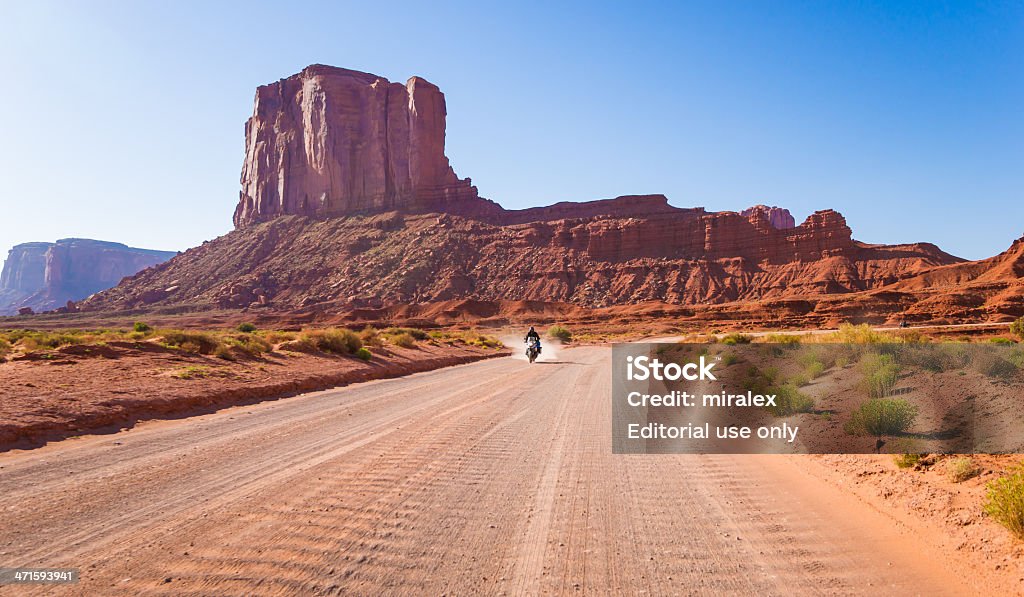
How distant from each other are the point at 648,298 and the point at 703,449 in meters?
80.0

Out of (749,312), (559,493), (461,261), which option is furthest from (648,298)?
(559,493)

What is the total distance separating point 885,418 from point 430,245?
92004mm

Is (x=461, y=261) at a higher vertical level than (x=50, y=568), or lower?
higher

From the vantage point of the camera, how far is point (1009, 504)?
421cm

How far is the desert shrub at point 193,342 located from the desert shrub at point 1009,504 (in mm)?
20054

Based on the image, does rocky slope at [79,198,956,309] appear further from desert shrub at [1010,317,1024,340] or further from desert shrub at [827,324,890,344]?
desert shrub at [827,324,890,344]

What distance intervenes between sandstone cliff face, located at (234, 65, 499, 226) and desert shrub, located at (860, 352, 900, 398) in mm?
105127

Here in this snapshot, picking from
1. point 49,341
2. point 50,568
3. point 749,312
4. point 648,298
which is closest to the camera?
point 50,568

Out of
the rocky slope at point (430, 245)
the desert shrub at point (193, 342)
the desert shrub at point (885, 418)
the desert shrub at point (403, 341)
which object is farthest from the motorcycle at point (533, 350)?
the rocky slope at point (430, 245)

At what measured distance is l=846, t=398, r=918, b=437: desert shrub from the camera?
7559 mm

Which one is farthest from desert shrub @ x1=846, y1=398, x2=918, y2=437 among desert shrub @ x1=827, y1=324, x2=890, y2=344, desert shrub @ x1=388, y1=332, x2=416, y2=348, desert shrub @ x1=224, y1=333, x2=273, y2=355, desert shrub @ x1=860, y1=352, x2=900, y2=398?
desert shrub @ x1=388, y1=332, x2=416, y2=348

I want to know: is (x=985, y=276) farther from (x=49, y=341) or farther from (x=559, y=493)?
(x=49, y=341)

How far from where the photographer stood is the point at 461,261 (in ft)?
313

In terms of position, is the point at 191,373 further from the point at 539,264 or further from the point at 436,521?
the point at 539,264
